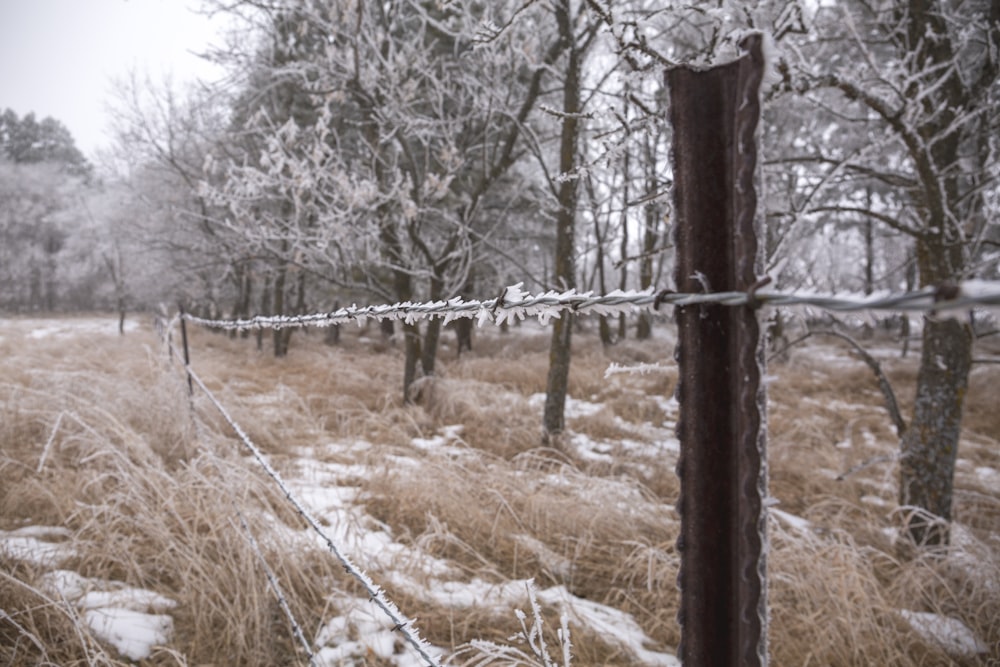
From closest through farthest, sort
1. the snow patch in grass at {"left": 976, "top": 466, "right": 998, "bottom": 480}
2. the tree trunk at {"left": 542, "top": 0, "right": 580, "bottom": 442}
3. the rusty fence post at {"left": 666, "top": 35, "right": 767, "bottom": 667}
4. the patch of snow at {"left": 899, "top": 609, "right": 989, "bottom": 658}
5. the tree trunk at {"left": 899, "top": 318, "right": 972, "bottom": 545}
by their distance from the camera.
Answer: the rusty fence post at {"left": 666, "top": 35, "right": 767, "bottom": 667}, the patch of snow at {"left": 899, "top": 609, "right": 989, "bottom": 658}, the tree trunk at {"left": 899, "top": 318, "right": 972, "bottom": 545}, the tree trunk at {"left": 542, "top": 0, "right": 580, "bottom": 442}, the snow patch in grass at {"left": 976, "top": 466, "right": 998, "bottom": 480}

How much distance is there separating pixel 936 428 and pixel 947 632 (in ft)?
3.79

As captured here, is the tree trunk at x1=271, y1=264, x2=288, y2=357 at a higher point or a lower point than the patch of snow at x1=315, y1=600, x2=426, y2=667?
higher

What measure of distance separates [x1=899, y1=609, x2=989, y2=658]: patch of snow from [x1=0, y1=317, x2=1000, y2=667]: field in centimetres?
1

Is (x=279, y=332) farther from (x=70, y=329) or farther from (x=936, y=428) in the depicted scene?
(x=70, y=329)

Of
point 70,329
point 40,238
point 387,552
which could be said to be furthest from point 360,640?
point 40,238

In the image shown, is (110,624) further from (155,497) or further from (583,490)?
(583,490)

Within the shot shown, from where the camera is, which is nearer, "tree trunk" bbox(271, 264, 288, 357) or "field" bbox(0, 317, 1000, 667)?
"field" bbox(0, 317, 1000, 667)

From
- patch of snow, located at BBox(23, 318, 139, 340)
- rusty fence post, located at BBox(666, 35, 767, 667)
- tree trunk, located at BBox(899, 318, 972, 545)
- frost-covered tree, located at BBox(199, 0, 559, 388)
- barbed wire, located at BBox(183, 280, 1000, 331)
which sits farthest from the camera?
patch of snow, located at BBox(23, 318, 139, 340)

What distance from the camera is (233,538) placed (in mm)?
2484

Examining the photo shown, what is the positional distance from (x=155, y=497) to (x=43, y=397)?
8.58 feet

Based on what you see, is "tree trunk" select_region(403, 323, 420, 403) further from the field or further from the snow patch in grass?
the snow patch in grass

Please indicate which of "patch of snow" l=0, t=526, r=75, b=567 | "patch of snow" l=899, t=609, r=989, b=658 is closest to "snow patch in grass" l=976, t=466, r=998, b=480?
"patch of snow" l=899, t=609, r=989, b=658

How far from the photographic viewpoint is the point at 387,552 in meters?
2.76

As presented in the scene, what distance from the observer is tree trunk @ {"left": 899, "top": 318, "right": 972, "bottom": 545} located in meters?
2.93
